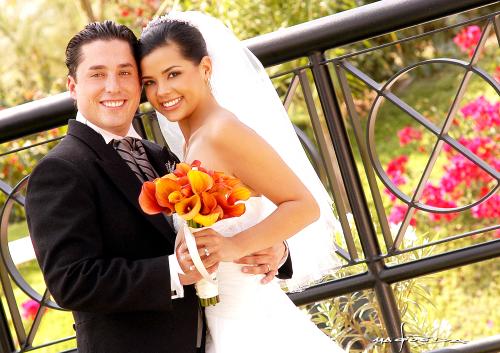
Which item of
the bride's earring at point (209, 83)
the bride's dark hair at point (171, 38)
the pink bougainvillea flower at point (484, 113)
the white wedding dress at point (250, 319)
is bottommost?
the white wedding dress at point (250, 319)

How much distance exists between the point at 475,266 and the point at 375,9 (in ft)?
11.7

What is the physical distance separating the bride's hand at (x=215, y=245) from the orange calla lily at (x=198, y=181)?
0.61 ft

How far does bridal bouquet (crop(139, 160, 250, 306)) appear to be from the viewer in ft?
6.87

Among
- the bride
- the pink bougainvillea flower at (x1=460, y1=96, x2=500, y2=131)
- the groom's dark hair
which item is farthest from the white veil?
the pink bougainvillea flower at (x1=460, y1=96, x2=500, y2=131)

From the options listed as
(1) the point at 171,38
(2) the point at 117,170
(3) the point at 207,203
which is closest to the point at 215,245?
(3) the point at 207,203

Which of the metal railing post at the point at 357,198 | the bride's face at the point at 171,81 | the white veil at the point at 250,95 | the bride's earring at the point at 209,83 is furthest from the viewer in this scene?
the metal railing post at the point at 357,198

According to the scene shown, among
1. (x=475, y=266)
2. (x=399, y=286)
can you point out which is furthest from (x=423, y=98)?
(x=399, y=286)

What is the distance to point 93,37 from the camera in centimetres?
245

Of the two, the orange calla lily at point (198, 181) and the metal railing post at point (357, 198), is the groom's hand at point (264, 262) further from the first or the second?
the metal railing post at point (357, 198)

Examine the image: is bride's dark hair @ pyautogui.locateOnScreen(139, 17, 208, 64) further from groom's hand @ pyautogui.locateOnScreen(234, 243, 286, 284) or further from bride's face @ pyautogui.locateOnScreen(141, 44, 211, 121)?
groom's hand @ pyautogui.locateOnScreen(234, 243, 286, 284)

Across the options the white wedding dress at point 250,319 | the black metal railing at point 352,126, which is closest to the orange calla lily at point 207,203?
the white wedding dress at point 250,319

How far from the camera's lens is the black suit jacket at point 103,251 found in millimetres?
2223

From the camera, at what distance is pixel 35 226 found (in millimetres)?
2252

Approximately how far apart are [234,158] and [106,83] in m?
0.39
